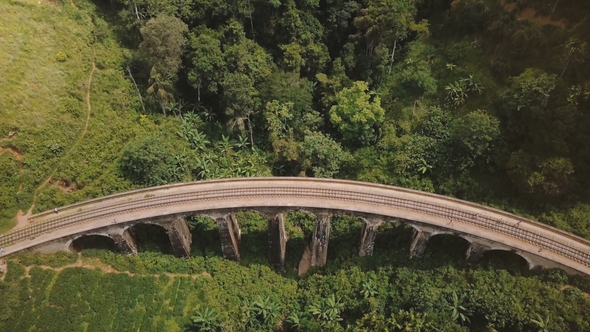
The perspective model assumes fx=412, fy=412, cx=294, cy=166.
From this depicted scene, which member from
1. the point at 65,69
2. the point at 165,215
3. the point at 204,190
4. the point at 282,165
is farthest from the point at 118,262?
the point at 65,69

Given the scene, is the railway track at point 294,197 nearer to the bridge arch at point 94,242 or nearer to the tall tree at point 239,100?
the bridge arch at point 94,242

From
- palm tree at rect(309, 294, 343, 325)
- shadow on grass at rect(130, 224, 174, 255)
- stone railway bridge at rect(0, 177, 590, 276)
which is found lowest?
palm tree at rect(309, 294, 343, 325)

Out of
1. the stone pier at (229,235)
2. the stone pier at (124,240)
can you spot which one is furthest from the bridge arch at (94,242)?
the stone pier at (229,235)

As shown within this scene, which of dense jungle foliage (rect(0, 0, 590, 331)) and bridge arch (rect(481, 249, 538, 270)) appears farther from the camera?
dense jungle foliage (rect(0, 0, 590, 331))

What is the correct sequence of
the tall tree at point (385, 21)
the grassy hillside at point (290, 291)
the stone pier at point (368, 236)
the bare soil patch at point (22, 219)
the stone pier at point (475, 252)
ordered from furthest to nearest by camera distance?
the tall tree at point (385, 21), the bare soil patch at point (22, 219), the stone pier at point (368, 236), the stone pier at point (475, 252), the grassy hillside at point (290, 291)

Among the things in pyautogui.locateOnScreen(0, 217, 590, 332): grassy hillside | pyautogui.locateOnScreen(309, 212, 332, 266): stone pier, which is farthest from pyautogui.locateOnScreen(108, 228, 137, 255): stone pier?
pyautogui.locateOnScreen(309, 212, 332, 266): stone pier

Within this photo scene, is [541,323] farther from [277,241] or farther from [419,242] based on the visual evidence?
[277,241]

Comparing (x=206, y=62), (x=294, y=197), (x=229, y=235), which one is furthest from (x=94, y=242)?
(x=206, y=62)

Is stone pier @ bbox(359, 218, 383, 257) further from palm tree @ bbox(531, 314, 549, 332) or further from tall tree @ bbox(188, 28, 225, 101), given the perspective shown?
tall tree @ bbox(188, 28, 225, 101)
